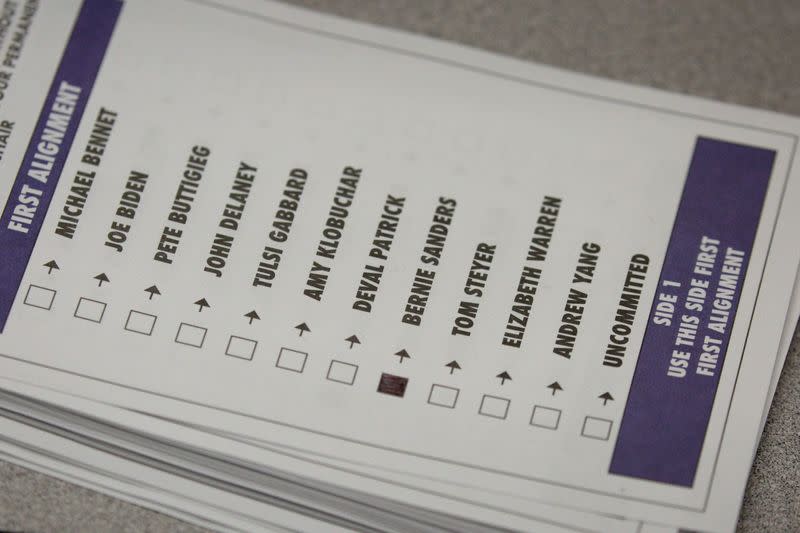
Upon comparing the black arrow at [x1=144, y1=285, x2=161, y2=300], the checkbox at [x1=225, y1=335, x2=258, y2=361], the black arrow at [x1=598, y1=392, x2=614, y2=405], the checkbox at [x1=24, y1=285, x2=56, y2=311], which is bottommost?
the checkbox at [x1=24, y1=285, x2=56, y2=311]

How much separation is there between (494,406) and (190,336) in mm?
197

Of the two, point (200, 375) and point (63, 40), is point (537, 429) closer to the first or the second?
point (200, 375)

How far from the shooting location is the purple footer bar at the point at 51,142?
55 centimetres

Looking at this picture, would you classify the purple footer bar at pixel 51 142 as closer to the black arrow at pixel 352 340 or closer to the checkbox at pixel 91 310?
the checkbox at pixel 91 310

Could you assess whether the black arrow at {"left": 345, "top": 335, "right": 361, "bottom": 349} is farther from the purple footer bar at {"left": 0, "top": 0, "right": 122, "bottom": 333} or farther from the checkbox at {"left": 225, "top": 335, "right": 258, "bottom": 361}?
the purple footer bar at {"left": 0, "top": 0, "right": 122, "bottom": 333}

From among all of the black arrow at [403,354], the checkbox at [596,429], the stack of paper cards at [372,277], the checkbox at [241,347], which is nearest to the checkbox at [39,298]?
the stack of paper cards at [372,277]

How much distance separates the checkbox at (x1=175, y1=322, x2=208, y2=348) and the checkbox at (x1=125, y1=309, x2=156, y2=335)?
0.7 inches

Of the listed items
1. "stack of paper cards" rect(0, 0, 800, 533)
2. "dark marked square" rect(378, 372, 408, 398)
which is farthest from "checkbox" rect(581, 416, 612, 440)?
"dark marked square" rect(378, 372, 408, 398)

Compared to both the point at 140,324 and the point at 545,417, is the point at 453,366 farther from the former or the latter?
the point at 140,324

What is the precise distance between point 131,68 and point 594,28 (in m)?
0.33

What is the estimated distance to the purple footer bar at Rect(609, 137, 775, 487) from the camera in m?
0.52

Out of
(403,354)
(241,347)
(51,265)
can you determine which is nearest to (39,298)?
(51,265)

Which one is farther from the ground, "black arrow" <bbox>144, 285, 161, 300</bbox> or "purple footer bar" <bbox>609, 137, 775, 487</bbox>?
"purple footer bar" <bbox>609, 137, 775, 487</bbox>

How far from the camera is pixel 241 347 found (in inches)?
21.2
